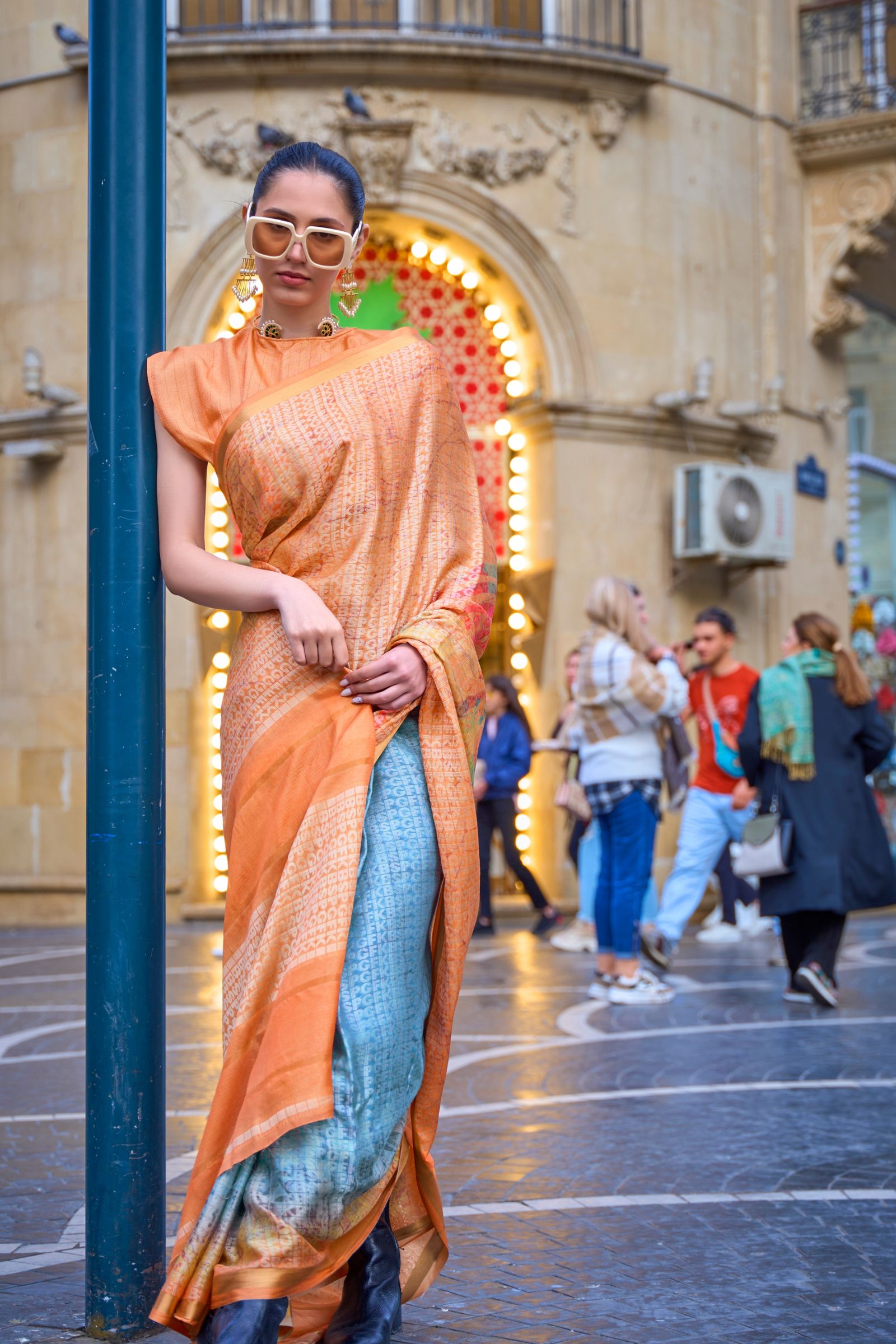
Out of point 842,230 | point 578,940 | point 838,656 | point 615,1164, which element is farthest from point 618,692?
point 842,230

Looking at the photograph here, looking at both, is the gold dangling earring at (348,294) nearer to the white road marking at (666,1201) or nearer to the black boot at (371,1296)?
the black boot at (371,1296)

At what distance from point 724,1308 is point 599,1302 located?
245 millimetres

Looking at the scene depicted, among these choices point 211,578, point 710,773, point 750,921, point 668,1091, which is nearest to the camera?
point 211,578

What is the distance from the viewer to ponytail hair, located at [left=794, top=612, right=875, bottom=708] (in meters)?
8.27

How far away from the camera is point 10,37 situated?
13984 mm

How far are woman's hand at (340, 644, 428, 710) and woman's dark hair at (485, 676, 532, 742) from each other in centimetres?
924

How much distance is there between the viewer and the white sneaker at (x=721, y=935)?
38.2 ft

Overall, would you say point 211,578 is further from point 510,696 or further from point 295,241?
point 510,696

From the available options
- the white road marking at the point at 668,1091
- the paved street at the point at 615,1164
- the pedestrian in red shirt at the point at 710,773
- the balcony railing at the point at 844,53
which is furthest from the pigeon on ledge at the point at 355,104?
the white road marking at the point at 668,1091

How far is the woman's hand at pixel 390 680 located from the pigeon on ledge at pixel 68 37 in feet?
39.1

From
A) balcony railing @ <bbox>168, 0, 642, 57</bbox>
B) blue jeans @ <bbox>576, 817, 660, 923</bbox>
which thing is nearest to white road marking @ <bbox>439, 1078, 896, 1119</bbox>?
blue jeans @ <bbox>576, 817, 660, 923</bbox>

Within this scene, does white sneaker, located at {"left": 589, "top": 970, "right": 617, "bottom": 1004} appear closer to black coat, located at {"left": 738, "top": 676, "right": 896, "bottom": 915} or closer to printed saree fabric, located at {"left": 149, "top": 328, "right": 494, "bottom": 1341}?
black coat, located at {"left": 738, "top": 676, "right": 896, "bottom": 915}

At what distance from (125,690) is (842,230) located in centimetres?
1405

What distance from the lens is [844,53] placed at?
627 inches
